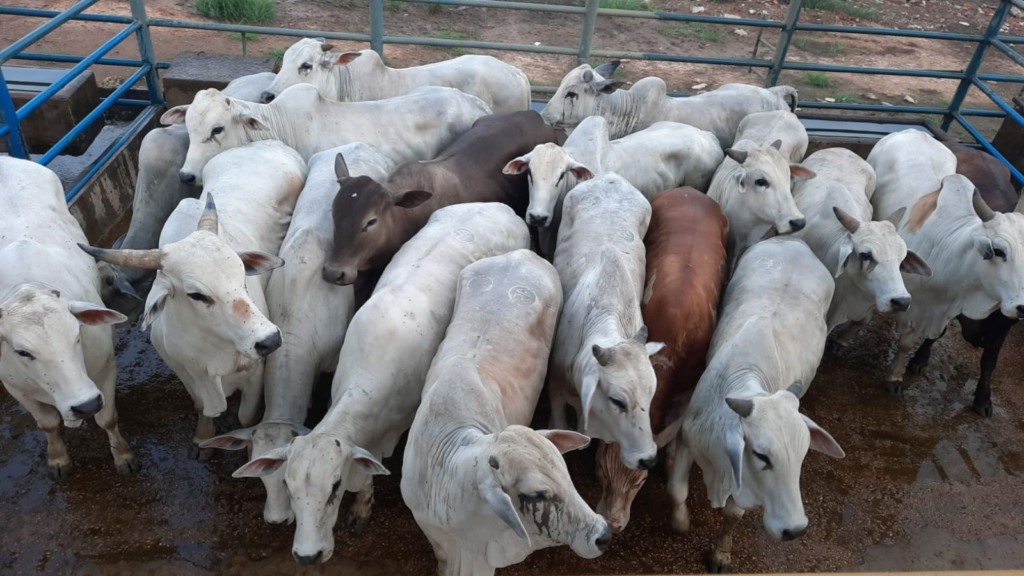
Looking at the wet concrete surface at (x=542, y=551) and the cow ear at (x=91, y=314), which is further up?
the cow ear at (x=91, y=314)

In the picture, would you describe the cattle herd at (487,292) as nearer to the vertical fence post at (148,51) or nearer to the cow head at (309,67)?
the cow head at (309,67)

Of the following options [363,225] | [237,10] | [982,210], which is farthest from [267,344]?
[237,10]

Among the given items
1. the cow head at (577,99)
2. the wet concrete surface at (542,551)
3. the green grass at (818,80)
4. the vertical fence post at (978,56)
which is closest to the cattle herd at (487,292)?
the wet concrete surface at (542,551)

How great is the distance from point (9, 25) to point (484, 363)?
10.4m

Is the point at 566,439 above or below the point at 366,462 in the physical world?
above

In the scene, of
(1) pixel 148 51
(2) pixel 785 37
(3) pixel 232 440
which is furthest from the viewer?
(2) pixel 785 37

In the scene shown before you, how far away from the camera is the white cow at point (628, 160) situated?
5207 mm

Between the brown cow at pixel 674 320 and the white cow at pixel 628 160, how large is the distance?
0.75 m

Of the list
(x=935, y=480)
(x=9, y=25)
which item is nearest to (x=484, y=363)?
(x=935, y=480)

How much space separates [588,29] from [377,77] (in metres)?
2.07

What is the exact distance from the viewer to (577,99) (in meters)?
6.54

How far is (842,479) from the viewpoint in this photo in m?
4.50

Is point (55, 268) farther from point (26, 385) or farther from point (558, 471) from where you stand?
point (558, 471)

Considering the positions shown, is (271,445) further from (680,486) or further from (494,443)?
(680,486)
